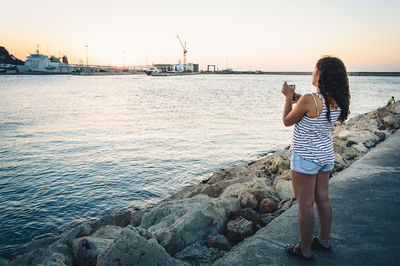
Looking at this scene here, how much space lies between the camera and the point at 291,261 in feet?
7.75

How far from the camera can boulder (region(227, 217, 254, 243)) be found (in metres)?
3.17

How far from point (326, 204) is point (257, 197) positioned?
2.16 m

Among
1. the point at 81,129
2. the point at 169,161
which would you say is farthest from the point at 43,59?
the point at 169,161

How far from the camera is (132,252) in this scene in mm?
2281

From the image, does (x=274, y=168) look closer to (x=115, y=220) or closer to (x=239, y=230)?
(x=239, y=230)

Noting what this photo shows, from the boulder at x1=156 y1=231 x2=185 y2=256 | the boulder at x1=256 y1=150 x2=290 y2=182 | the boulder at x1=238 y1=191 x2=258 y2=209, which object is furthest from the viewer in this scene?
the boulder at x1=256 y1=150 x2=290 y2=182

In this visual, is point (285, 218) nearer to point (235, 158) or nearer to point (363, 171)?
point (363, 171)

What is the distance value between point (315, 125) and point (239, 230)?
5.45 feet

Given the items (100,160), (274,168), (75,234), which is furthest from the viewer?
(100,160)

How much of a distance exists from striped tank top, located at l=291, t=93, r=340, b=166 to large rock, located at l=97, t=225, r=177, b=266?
4.96ft

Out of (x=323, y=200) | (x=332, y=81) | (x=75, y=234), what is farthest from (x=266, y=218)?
(x=75, y=234)

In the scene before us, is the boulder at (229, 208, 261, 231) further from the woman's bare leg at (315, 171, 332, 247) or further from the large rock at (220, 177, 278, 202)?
the woman's bare leg at (315, 171, 332, 247)

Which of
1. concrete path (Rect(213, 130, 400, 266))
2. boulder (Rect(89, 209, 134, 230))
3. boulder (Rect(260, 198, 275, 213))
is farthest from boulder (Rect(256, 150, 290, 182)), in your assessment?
boulder (Rect(89, 209, 134, 230))

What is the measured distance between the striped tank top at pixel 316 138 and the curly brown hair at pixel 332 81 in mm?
62
